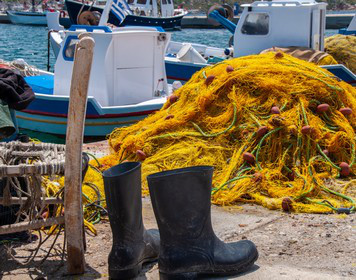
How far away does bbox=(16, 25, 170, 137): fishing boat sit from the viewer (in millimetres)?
10688

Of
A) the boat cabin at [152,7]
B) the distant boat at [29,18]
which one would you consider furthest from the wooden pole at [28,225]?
the distant boat at [29,18]

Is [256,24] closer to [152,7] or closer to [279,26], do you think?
[279,26]

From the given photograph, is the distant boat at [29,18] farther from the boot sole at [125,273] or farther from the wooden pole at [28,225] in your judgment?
the boot sole at [125,273]

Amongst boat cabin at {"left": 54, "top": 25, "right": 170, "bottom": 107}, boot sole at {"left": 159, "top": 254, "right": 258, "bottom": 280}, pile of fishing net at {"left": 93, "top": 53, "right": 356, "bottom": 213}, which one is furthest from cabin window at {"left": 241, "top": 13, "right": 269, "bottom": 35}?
boot sole at {"left": 159, "top": 254, "right": 258, "bottom": 280}

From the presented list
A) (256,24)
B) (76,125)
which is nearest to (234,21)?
(256,24)

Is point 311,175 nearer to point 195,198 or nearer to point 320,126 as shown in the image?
point 320,126

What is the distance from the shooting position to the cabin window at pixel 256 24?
1385cm

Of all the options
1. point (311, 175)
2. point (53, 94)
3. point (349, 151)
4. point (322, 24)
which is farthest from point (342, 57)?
point (311, 175)

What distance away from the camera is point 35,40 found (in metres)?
46.4

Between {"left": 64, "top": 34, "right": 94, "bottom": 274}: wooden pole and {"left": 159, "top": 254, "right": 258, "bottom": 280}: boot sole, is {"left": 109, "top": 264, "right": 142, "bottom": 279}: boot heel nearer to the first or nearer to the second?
{"left": 159, "top": 254, "right": 258, "bottom": 280}: boot sole

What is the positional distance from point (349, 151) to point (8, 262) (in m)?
3.67

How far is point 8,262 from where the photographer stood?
13.7 ft

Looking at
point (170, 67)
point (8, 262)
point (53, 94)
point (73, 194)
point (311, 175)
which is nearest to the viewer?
point (73, 194)

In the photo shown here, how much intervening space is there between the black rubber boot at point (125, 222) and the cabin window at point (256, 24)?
10.6 m
